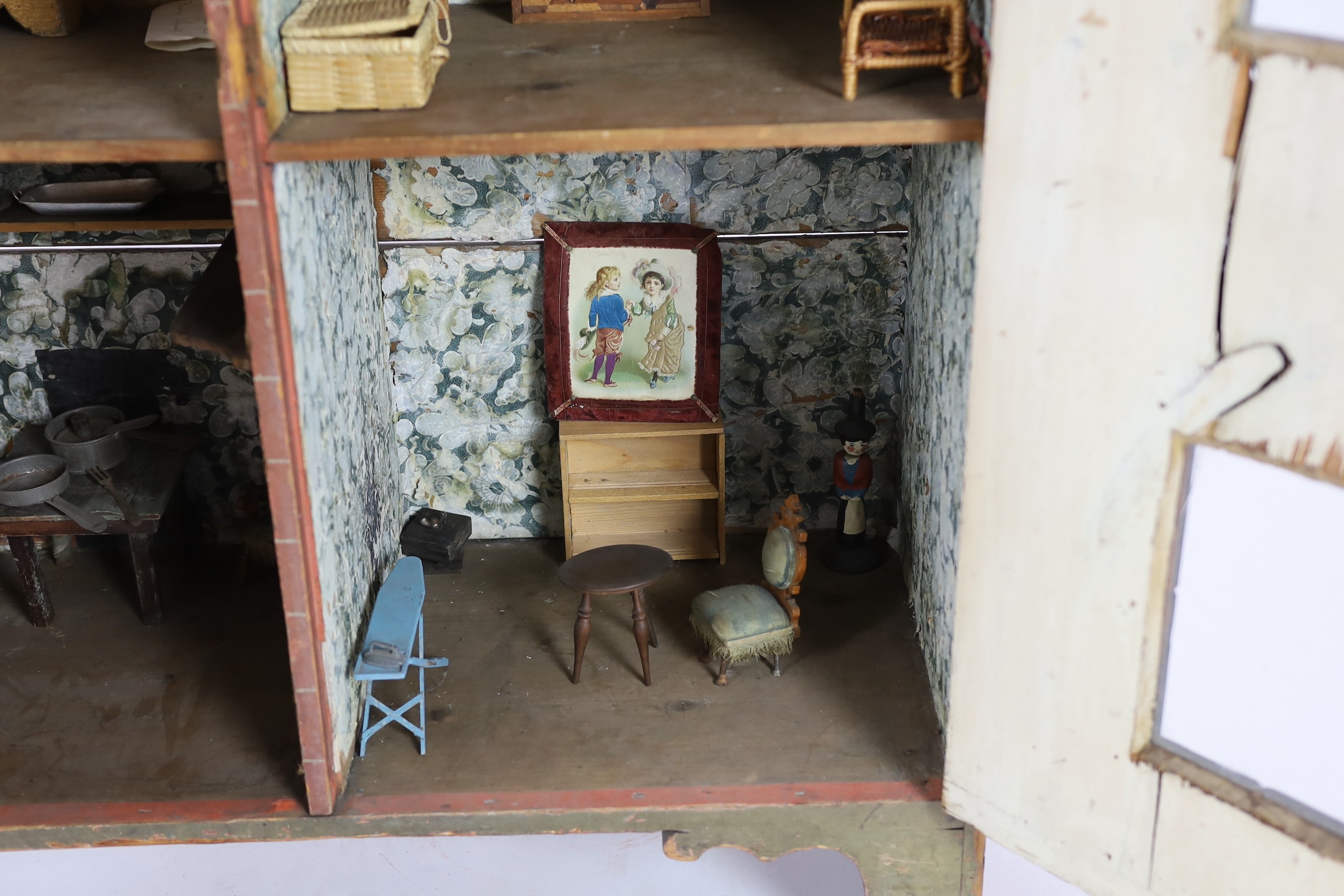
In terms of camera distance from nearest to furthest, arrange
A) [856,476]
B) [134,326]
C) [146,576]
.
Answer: [146,576] < [856,476] < [134,326]

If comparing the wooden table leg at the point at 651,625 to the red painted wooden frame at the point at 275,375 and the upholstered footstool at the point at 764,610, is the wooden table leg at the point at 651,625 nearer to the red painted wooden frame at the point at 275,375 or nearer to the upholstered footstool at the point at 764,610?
the upholstered footstool at the point at 764,610

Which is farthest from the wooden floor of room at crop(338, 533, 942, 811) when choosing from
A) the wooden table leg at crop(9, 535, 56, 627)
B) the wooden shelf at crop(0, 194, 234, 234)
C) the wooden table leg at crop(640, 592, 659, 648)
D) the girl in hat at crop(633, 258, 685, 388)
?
the wooden shelf at crop(0, 194, 234, 234)

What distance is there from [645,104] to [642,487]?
5.33ft

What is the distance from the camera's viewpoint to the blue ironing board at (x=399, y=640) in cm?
350

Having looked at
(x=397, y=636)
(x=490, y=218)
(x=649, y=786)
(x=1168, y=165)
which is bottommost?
(x=649, y=786)

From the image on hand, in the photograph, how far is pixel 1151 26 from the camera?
94.6 inches

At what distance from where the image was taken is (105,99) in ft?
9.98

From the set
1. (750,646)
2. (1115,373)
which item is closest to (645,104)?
(1115,373)

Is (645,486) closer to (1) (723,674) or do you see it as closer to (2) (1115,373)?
(1) (723,674)

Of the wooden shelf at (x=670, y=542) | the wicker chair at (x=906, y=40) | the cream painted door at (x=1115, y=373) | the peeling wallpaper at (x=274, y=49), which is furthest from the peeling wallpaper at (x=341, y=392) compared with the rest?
the cream painted door at (x=1115, y=373)

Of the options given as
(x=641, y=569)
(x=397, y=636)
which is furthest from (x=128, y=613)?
(x=641, y=569)

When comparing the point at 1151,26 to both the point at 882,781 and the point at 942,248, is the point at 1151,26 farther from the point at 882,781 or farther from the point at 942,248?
the point at 882,781

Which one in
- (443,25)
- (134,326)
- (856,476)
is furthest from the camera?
(134,326)

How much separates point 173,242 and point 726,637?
85.0 inches
